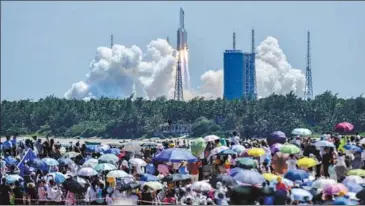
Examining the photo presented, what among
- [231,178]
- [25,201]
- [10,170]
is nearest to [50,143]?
[10,170]

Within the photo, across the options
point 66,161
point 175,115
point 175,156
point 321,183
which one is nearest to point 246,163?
point 175,156

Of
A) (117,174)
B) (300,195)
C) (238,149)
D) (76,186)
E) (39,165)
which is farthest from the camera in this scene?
(39,165)

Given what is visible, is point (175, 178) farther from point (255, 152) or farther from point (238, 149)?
point (238, 149)

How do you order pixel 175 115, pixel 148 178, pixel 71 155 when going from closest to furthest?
pixel 148 178, pixel 71 155, pixel 175 115

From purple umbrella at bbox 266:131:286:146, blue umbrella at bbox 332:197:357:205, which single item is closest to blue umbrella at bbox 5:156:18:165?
purple umbrella at bbox 266:131:286:146

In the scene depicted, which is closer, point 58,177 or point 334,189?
point 334,189

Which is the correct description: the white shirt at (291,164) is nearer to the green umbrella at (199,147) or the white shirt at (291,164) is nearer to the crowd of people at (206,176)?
the crowd of people at (206,176)

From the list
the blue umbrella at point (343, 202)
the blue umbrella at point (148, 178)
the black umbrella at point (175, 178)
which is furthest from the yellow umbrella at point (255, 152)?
the blue umbrella at point (343, 202)

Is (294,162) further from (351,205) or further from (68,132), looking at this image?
(68,132)
